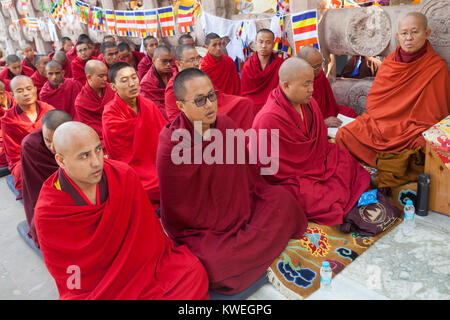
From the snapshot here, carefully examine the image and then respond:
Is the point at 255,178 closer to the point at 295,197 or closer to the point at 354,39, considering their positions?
the point at 295,197

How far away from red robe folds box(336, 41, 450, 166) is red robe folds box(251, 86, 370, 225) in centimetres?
75

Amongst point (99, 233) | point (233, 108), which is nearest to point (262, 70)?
point (233, 108)

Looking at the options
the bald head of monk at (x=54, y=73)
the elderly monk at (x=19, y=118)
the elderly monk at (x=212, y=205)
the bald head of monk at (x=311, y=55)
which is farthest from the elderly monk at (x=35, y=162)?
the bald head of monk at (x=54, y=73)

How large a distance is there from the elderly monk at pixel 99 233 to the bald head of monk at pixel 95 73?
118 inches

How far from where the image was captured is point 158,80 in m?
6.09

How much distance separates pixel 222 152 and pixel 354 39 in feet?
12.2

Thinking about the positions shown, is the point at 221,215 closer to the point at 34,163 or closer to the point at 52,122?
the point at 52,122

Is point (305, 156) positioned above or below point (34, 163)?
below

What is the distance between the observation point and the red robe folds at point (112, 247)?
7.86 feet

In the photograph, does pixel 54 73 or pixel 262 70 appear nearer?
pixel 262 70

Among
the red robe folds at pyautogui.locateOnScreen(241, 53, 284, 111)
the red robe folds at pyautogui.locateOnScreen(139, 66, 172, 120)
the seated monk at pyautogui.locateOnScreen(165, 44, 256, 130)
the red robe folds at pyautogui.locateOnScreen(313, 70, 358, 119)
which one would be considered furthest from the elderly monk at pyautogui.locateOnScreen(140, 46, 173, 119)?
the red robe folds at pyautogui.locateOnScreen(313, 70, 358, 119)

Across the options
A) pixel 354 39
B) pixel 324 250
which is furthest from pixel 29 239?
pixel 354 39

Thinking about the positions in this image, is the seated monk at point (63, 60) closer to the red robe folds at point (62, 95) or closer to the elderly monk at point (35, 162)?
the red robe folds at point (62, 95)

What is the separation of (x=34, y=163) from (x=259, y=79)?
3.70 meters
